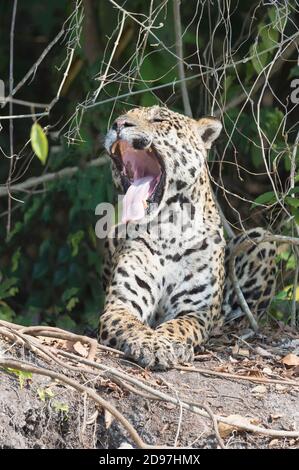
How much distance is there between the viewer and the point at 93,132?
10625mm

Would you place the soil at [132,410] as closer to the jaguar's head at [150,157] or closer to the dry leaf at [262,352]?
the dry leaf at [262,352]

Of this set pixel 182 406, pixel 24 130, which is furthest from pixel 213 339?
pixel 24 130

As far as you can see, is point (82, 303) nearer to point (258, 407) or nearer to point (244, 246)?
point (244, 246)

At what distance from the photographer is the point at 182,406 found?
6.72m

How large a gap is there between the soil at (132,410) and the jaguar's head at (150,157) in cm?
127

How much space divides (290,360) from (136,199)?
1.39 metres

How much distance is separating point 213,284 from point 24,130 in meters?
4.26

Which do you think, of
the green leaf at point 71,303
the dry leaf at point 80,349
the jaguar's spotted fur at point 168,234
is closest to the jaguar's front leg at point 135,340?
the jaguar's spotted fur at point 168,234

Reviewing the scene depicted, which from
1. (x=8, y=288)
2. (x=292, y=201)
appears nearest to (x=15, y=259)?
(x=8, y=288)

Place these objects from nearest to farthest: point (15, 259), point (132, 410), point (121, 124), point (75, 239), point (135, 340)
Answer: point (132, 410) → point (135, 340) → point (121, 124) → point (75, 239) → point (15, 259)

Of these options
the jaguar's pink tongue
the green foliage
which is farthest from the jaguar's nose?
the green foliage

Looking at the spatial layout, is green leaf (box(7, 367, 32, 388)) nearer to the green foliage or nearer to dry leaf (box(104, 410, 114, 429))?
the green foliage

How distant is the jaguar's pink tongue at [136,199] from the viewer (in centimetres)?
808

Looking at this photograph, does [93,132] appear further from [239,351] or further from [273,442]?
[273,442]
